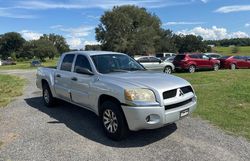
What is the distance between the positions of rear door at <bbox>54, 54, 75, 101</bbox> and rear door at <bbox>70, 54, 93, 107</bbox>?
29 centimetres

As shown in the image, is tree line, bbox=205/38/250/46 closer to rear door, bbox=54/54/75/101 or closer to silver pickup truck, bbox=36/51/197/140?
rear door, bbox=54/54/75/101

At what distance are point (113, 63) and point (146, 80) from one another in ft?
4.92

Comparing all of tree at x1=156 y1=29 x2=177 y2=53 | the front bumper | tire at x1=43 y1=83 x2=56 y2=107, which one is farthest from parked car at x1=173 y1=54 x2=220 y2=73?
tree at x1=156 y1=29 x2=177 y2=53

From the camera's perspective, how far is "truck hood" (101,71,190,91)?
225 inches

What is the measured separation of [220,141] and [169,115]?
1.17 metres

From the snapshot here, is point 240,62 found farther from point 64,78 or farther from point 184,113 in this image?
point 184,113

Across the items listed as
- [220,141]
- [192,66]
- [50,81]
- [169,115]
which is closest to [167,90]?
[169,115]

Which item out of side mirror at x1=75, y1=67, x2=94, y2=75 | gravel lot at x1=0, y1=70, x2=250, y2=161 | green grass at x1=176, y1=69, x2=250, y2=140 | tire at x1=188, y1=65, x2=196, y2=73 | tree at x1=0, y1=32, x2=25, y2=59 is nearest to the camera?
gravel lot at x1=0, y1=70, x2=250, y2=161

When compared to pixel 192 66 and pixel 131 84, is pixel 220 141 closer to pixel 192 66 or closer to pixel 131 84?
pixel 131 84

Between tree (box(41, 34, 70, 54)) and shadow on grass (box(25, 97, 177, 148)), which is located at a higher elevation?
tree (box(41, 34, 70, 54))

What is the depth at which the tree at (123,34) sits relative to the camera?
6175cm

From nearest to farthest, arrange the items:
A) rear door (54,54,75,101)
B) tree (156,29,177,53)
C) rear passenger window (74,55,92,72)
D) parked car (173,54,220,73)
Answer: rear passenger window (74,55,92,72) → rear door (54,54,75,101) → parked car (173,54,220,73) → tree (156,29,177,53)

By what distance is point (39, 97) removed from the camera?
38.3 feet

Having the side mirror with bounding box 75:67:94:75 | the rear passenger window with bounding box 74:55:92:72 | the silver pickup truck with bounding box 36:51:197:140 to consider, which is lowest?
the silver pickup truck with bounding box 36:51:197:140
